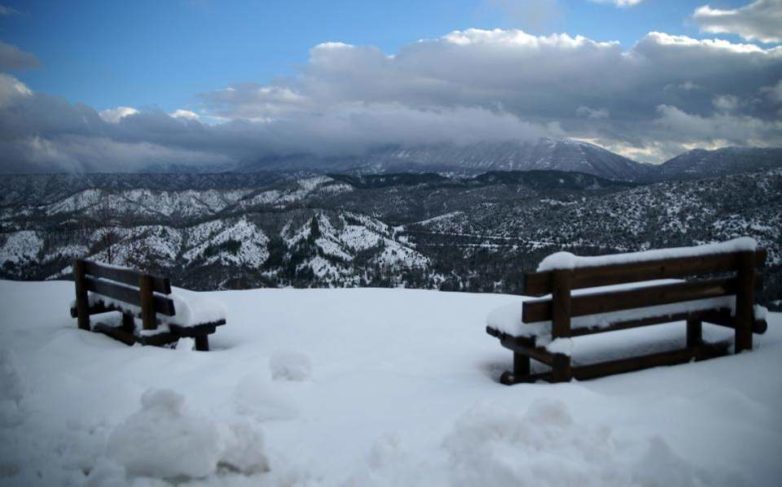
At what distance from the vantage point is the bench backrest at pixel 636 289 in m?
4.75

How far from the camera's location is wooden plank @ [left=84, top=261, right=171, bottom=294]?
6419 millimetres

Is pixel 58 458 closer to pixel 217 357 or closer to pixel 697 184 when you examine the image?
pixel 217 357

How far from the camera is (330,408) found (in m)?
4.50

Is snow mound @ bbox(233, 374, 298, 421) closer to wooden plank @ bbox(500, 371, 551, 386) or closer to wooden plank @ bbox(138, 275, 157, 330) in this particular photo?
wooden plank @ bbox(500, 371, 551, 386)

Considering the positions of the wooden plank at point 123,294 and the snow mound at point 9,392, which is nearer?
the snow mound at point 9,392

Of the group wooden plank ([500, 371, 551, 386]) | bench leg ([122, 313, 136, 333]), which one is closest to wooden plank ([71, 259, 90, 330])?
bench leg ([122, 313, 136, 333])

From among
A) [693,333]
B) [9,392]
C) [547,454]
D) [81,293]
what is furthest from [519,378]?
[81,293]

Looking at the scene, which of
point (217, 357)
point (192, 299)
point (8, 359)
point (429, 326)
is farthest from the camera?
point (429, 326)

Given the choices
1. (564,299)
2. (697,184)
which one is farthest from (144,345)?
(697,184)

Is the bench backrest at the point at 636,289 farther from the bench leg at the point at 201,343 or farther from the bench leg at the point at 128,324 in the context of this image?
the bench leg at the point at 128,324

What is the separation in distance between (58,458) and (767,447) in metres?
5.22

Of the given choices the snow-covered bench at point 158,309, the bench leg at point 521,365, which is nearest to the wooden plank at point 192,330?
the snow-covered bench at point 158,309

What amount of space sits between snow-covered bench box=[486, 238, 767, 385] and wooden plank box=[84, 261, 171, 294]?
4.42 m

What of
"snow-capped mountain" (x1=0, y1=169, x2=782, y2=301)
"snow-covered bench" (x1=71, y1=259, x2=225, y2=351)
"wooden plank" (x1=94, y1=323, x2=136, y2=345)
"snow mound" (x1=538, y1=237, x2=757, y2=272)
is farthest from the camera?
"snow-capped mountain" (x1=0, y1=169, x2=782, y2=301)
